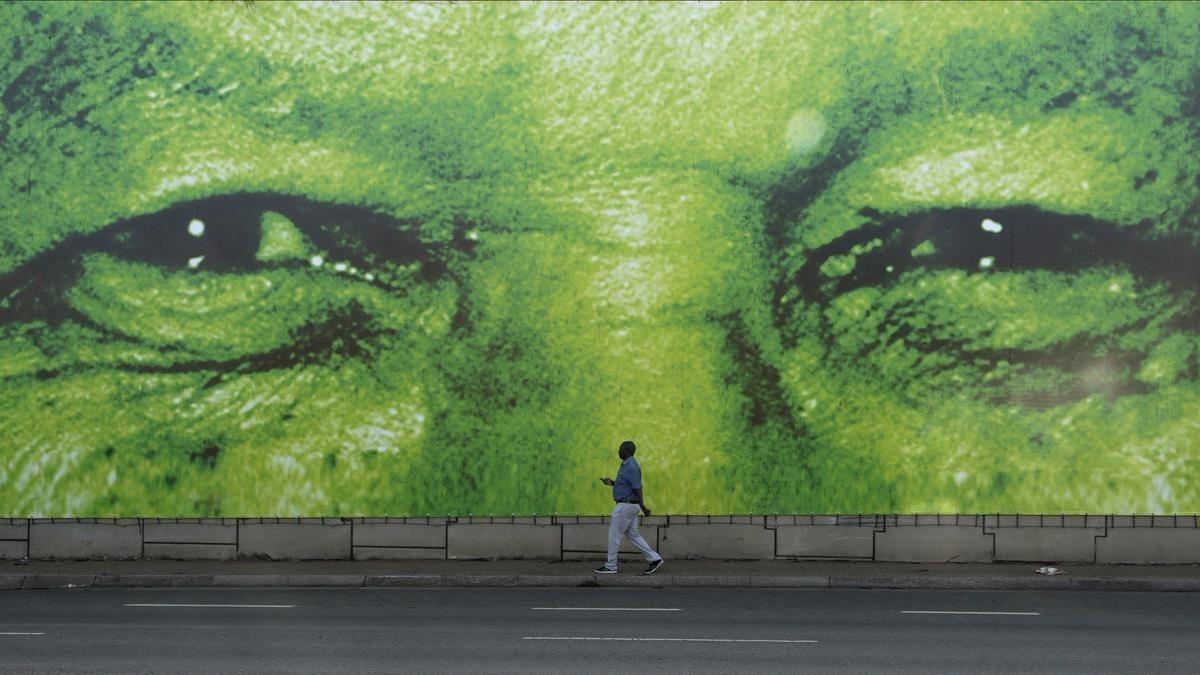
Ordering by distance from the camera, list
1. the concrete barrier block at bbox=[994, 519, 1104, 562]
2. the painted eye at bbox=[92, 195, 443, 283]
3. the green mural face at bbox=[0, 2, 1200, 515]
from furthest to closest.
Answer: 1. the painted eye at bbox=[92, 195, 443, 283]
2. the green mural face at bbox=[0, 2, 1200, 515]
3. the concrete barrier block at bbox=[994, 519, 1104, 562]

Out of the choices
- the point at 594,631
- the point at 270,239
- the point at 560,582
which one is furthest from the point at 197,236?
the point at 594,631

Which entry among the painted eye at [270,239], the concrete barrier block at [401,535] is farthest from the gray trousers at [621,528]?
the painted eye at [270,239]

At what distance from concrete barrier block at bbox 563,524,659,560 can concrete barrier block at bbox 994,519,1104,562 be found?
4287 millimetres

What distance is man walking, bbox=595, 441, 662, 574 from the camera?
15156mm

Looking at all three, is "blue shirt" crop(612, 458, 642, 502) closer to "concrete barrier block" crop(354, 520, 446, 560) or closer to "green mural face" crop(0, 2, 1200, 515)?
"green mural face" crop(0, 2, 1200, 515)

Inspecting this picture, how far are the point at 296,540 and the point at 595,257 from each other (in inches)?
207

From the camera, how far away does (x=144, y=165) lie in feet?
55.0

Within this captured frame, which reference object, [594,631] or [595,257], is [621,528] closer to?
[595,257]

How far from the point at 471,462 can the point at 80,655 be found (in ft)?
22.3

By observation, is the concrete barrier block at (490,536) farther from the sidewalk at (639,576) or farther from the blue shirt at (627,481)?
the blue shirt at (627,481)

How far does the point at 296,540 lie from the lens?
647 inches

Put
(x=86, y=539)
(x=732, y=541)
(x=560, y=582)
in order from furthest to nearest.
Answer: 1. (x=86, y=539)
2. (x=732, y=541)
3. (x=560, y=582)

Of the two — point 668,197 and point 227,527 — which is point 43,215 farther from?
point 668,197

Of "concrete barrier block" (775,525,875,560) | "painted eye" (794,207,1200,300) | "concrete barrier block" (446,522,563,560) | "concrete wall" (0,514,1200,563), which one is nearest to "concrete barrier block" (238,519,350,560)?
"concrete wall" (0,514,1200,563)
